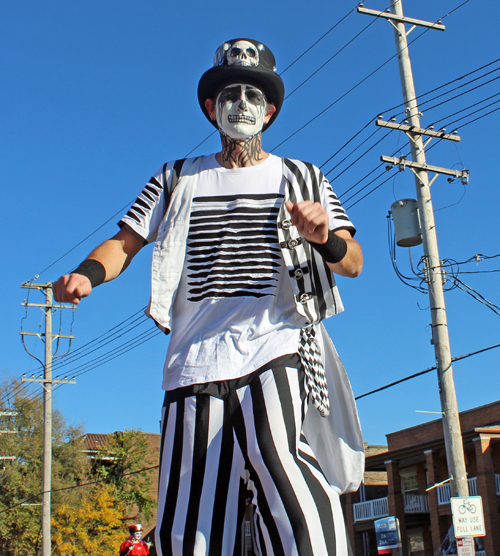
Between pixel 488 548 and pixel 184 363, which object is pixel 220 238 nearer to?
pixel 184 363

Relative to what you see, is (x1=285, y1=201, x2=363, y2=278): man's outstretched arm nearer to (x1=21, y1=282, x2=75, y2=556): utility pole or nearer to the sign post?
the sign post

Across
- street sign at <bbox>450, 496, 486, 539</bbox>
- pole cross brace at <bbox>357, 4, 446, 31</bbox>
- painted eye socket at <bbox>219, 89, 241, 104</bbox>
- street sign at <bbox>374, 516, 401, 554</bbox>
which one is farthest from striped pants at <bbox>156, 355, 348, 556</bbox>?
street sign at <bbox>374, 516, 401, 554</bbox>

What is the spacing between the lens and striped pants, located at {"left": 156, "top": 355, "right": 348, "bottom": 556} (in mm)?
1978

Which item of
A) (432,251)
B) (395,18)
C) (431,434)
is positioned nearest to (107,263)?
(432,251)

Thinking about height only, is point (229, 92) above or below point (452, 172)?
below

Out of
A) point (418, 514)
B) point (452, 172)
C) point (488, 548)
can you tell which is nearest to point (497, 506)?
point (488, 548)

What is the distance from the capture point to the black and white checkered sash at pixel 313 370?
89.9 inches

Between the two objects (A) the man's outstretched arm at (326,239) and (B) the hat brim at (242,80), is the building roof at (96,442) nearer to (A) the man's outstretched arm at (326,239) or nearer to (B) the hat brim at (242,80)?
(B) the hat brim at (242,80)

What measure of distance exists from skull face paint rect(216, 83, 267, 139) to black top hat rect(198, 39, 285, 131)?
0.03m

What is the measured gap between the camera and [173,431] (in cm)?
220

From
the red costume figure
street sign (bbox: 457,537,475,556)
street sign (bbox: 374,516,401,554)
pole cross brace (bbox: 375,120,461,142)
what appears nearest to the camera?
street sign (bbox: 457,537,475,556)

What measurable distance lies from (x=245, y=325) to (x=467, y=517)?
11.0 metres

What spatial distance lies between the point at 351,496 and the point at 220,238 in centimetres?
3186

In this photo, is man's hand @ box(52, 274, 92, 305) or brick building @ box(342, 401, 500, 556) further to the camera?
brick building @ box(342, 401, 500, 556)
